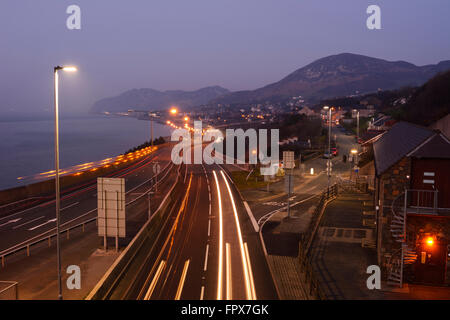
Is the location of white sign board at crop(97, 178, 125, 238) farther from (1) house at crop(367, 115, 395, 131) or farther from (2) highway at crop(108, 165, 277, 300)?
(1) house at crop(367, 115, 395, 131)

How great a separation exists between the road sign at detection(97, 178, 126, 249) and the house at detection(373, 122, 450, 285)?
11.1 meters

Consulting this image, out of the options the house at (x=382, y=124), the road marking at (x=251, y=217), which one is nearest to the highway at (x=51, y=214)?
the road marking at (x=251, y=217)

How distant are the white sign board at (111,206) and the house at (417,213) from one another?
11145mm

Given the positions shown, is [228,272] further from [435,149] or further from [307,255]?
[435,149]

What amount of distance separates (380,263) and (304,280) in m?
3.79

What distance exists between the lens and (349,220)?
2512 centimetres

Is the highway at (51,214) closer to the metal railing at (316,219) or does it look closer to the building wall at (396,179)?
the metal railing at (316,219)

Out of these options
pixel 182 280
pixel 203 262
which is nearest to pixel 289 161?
pixel 203 262

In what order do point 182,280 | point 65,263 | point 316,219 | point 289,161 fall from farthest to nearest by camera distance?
1. point 289,161
2. point 316,219
3. point 65,263
4. point 182,280

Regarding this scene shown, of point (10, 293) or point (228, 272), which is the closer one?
point (10, 293)

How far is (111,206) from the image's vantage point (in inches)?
Result: 714

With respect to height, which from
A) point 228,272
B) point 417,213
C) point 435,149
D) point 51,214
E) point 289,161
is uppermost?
point 435,149

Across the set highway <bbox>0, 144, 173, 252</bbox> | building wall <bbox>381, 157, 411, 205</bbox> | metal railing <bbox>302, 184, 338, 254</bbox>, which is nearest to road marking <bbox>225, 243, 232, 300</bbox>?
metal railing <bbox>302, 184, 338, 254</bbox>

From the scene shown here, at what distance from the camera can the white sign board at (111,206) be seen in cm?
1795
